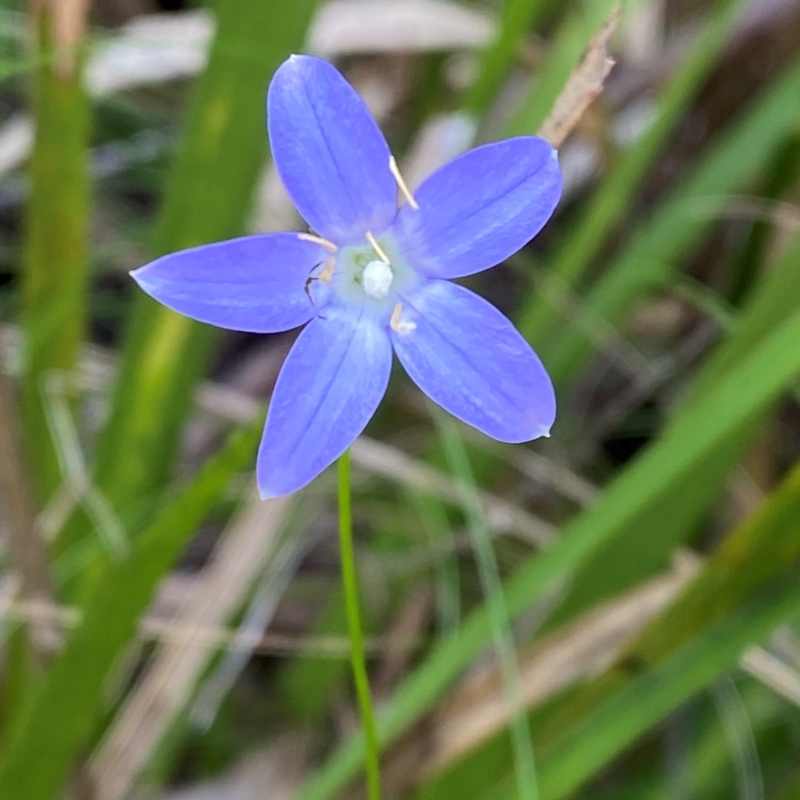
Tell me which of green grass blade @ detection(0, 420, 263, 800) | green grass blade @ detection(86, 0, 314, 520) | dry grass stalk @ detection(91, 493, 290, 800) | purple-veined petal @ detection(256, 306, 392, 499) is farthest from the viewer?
dry grass stalk @ detection(91, 493, 290, 800)

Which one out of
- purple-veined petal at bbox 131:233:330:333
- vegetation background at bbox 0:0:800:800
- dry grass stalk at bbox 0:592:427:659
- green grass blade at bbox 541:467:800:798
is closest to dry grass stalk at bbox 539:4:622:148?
vegetation background at bbox 0:0:800:800

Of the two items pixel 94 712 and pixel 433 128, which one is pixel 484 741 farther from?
pixel 433 128

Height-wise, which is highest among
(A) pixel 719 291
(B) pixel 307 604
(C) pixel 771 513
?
(C) pixel 771 513

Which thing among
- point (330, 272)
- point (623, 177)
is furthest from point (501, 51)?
point (330, 272)

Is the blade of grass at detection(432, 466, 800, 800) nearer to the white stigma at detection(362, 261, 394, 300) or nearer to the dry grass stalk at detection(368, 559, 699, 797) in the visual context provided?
the dry grass stalk at detection(368, 559, 699, 797)

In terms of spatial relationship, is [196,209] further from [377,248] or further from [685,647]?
[685,647]

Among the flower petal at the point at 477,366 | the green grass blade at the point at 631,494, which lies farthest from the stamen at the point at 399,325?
the green grass blade at the point at 631,494

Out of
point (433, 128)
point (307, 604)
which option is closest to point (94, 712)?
point (307, 604)
